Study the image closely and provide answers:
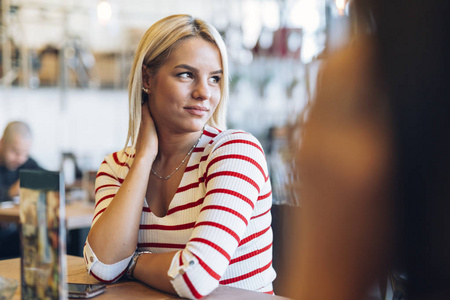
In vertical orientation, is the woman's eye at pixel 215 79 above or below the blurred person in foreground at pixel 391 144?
above

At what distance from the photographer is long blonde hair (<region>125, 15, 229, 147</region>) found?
1551 millimetres

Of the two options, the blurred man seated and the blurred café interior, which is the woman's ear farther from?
the blurred café interior

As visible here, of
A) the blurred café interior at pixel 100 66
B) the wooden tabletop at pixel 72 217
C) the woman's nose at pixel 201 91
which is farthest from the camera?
the blurred café interior at pixel 100 66

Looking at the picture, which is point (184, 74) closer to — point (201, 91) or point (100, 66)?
point (201, 91)

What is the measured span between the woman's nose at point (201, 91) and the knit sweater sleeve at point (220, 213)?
0.44 ft

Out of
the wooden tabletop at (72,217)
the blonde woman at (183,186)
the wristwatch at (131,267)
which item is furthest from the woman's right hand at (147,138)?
the wooden tabletop at (72,217)

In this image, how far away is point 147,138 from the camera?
157cm

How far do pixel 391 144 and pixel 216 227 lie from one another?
80 cm

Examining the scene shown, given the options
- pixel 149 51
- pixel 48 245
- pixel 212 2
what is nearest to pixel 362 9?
pixel 48 245

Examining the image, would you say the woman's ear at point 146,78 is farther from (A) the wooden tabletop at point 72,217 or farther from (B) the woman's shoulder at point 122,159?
(A) the wooden tabletop at point 72,217

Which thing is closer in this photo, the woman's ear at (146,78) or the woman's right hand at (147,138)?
the woman's right hand at (147,138)

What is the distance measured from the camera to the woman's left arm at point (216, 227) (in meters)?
1.14

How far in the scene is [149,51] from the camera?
1.59 m

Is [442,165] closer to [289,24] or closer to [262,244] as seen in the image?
[262,244]
